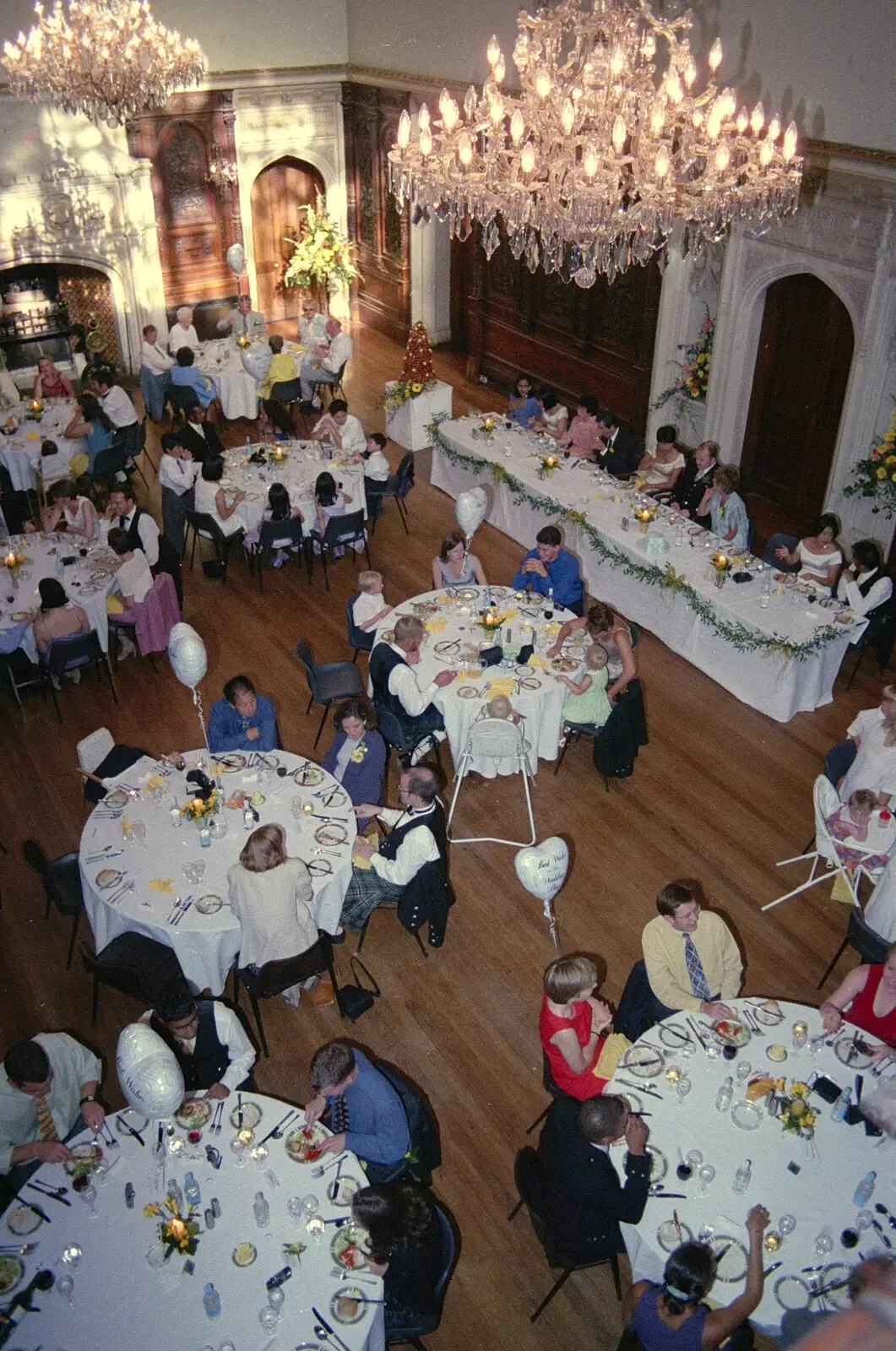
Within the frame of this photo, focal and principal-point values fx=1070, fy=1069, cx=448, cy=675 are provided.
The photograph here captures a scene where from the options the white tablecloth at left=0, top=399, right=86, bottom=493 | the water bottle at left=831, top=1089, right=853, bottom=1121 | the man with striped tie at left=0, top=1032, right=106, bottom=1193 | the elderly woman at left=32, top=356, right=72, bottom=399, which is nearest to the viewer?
the man with striped tie at left=0, top=1032, right=106, bottom=1193

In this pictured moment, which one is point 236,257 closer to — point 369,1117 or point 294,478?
point 294,478

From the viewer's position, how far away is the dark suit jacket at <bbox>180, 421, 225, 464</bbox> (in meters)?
11.2

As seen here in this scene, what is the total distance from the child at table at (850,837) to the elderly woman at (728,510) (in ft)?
11.7

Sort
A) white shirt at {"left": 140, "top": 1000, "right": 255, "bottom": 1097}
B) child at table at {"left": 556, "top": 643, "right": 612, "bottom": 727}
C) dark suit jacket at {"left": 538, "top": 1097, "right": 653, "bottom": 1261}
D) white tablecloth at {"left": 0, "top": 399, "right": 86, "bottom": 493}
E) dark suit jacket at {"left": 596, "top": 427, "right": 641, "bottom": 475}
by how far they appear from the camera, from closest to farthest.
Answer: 1. dark suit jacket at {"left": 538, "top": 1097, "right": 653, "bottom": 1261}
2. white shirt at {"left": 140, "top": 1000, "right": 255, "bottom": 1097}
3. child at table at {"left": 556, "top": 643, "right": 612, "bottom": 727}
4. dark suit jacket at {"left": 596, "top": 427, "right": 641, "bottom": 475}
5. white tablecloth at {"left": 0, "top": 399, "right": 86, "bottom": 493}

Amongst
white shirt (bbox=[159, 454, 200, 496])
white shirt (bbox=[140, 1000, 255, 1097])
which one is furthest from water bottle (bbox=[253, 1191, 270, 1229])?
white shirt (bbox=[159, 454, 200, 496])

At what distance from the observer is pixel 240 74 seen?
50.5 feet

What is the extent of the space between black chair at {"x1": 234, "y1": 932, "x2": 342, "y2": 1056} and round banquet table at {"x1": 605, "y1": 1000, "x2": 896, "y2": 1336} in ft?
5.78

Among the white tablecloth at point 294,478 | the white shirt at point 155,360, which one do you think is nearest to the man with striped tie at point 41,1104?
the white tablecloth at point 294,478

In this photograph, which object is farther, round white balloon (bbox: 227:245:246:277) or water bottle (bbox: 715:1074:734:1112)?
round white balloon (bbox: 227:245:246:277)

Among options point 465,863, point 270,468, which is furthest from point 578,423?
point 465,863

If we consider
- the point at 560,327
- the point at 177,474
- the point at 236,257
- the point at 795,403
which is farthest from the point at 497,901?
the point at 236,257

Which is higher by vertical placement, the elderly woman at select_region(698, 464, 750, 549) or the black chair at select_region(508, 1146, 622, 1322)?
the elderly woman at select_region(698, 464, 750, 549)

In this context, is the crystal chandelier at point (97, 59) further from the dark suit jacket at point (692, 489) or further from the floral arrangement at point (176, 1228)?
the floral arrangement at point (176, 1228)

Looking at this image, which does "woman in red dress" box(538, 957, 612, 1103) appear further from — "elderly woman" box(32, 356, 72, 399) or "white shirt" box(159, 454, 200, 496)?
"elderly woman" box(32, 356, 72, 399)
